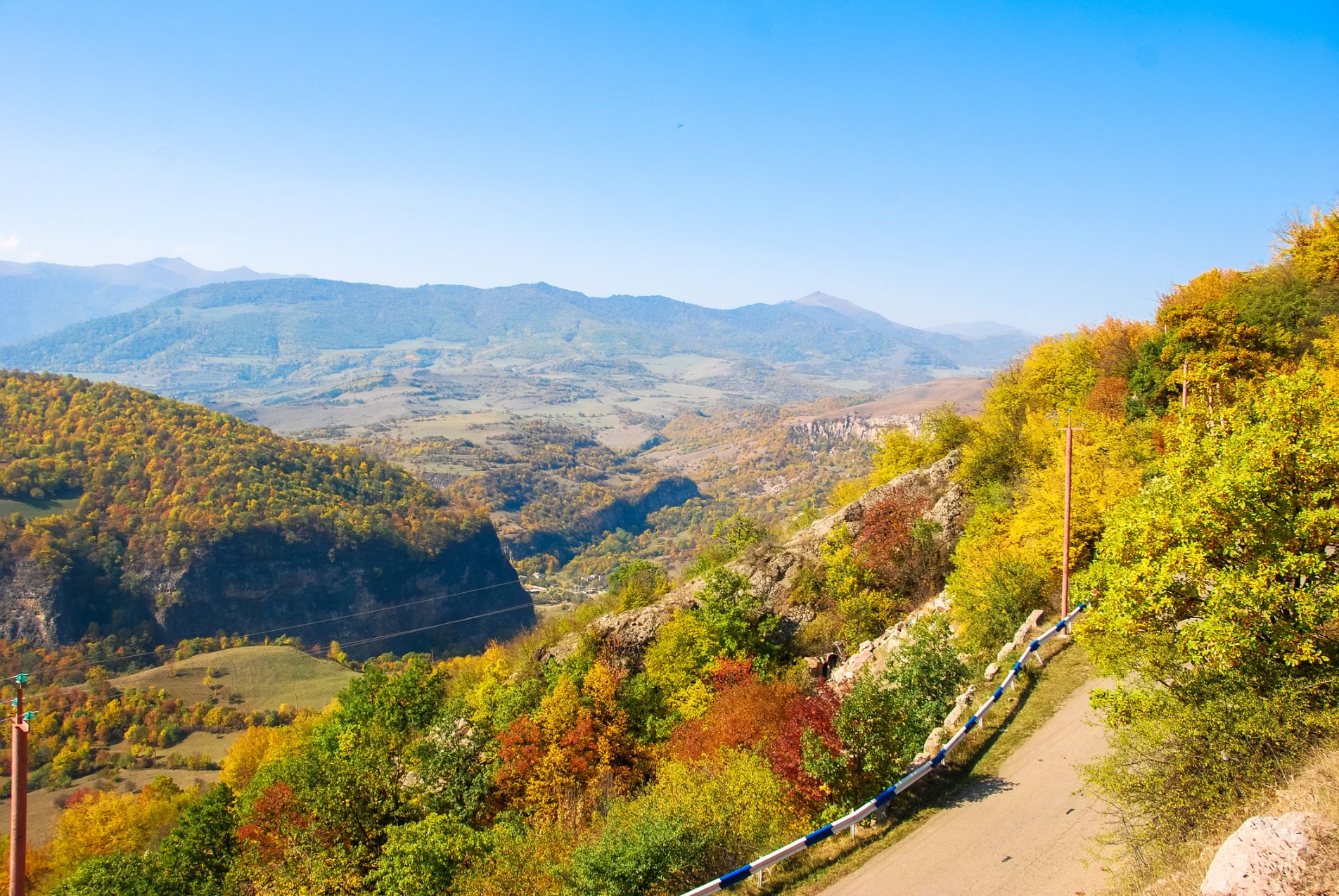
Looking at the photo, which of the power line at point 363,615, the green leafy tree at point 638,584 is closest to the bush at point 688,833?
the green leafy tree at point 638,584

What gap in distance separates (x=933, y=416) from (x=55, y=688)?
369 ft

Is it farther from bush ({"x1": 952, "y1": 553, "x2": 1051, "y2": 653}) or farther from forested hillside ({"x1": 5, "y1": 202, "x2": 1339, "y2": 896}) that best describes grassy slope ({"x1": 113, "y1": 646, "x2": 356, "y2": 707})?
bush ({"x1": 952, "y1": 553, "x2": 1051, "y2": 653})

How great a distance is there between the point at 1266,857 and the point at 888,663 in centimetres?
1338

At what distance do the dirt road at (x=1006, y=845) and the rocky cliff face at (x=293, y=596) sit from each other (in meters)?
138

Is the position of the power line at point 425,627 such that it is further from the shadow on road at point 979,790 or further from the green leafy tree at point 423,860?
the shadow on road at point 979,790

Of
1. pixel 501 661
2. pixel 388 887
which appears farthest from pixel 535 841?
pixel 501 661

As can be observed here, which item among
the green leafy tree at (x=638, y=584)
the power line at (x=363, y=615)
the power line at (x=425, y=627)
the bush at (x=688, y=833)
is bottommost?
the power line at (x=425, y=627)

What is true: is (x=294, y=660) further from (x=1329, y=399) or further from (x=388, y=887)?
(x=1329, y=399)

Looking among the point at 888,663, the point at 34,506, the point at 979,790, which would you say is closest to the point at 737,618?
the point at 888,663

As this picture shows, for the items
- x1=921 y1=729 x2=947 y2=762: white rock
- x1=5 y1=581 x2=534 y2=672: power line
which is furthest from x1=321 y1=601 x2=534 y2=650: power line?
x1=921 y1=729 x2=947 y2=762: white rock

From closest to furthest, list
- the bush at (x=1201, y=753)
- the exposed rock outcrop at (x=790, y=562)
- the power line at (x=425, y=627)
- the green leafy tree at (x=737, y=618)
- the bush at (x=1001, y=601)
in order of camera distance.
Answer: the bush at (x=1201, y=753) → the bush at (x=1001, y=601) → the green leafy tree at (x=737, y=618) → the exposed rock outcrop at (x=790, y=562) → the power line at (x=425, y=627)

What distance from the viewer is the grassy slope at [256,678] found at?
3939 inches

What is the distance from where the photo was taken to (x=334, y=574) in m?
152

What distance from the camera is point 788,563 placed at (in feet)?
131
